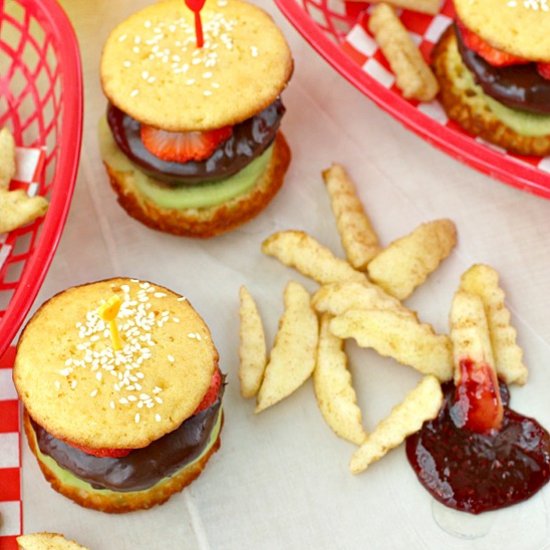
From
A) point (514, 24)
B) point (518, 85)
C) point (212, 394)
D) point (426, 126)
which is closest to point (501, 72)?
point (518, 85)

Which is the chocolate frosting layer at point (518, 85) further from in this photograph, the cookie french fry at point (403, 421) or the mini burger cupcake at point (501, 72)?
the cookie french fry at point (403, 421)

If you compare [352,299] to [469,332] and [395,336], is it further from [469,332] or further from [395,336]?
[469,332]

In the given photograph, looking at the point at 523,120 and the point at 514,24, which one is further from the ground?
the point at 514,24

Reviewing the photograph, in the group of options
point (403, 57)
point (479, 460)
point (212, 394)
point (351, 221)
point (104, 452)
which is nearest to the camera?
point (104, 452)

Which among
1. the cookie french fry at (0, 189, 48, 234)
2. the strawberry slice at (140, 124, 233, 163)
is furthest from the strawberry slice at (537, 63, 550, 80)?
the cookie french fry at (0, 189, 48, 234)

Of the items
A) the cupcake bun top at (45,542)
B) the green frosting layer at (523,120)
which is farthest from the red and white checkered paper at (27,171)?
the green frosting layer at (523,120)

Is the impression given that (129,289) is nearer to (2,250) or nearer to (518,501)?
(2,250)
